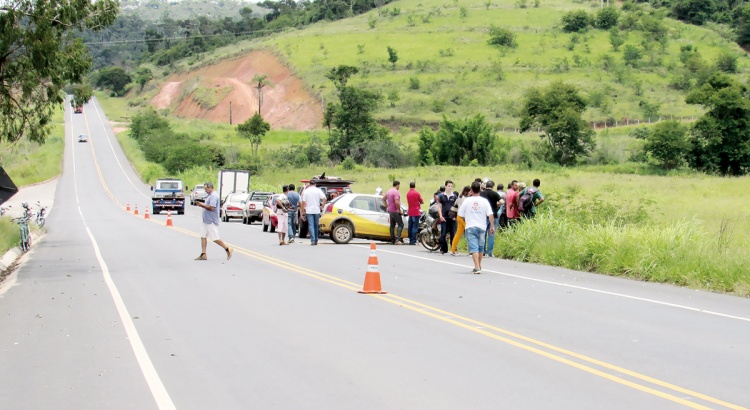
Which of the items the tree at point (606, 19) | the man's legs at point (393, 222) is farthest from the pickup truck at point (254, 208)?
the tree at point (606, 19)

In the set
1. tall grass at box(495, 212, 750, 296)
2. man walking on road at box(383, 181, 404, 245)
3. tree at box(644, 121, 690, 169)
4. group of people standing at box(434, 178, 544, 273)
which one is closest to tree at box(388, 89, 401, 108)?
tree at box(644, 121, 690, 169)

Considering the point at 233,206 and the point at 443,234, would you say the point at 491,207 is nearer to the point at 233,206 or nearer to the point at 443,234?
the point at 443,234

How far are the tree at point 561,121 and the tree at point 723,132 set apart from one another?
9.20 meters

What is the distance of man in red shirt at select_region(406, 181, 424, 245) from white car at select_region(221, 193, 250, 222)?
62.0ft

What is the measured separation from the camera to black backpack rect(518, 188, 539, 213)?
22.7m

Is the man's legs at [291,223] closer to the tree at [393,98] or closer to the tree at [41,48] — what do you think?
the tree at [41,48]

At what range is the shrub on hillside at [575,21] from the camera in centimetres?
13775

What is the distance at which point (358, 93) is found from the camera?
79.9 metres

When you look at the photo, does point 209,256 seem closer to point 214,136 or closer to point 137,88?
point 214,136

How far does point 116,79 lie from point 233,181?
128m

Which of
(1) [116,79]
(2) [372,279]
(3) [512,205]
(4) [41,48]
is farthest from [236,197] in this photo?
(1) [116,79]

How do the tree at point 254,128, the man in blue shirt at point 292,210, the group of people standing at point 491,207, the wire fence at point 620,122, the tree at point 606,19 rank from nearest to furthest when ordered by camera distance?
the group of people standing at point 491,207 → the man in blue shirt at point 292,210 → the tree at point 254,128 → the wire fence at point 620,122 → the tree at point 606,19

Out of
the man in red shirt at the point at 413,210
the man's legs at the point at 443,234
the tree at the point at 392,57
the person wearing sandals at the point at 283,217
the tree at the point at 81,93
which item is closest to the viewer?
the tree at the point at 81,93

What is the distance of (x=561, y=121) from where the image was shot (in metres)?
71.2
